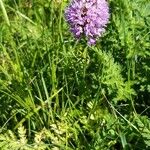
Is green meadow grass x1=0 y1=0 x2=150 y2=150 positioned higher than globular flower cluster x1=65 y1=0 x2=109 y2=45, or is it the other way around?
globular flower cluster x1=65 y1=0 x2=109 y2=45

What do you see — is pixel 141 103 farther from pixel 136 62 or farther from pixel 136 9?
pixel 136 9

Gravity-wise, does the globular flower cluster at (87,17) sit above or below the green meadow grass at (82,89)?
above

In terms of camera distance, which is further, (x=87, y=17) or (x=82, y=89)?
(x=82, y=89)

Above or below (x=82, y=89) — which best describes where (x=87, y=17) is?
above
